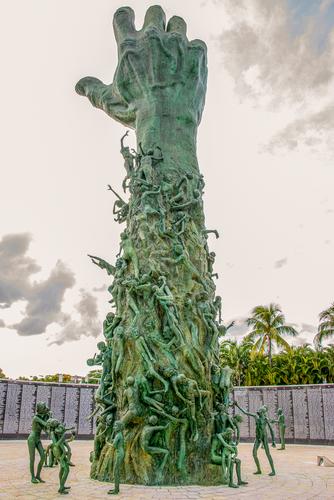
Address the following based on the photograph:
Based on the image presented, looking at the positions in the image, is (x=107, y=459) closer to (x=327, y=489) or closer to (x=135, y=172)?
(x=327, y=489)

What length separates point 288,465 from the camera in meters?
11.7

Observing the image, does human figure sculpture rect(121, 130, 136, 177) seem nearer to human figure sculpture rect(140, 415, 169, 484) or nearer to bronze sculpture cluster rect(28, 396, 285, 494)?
bronze sculpture cluster rect(28, 396, 285, 494)

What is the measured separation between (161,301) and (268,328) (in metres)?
26.3

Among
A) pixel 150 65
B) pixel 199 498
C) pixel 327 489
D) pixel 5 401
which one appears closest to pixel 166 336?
pixel 199 498

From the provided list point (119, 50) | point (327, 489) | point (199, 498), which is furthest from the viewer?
point (119, 50)

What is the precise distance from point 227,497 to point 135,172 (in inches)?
303

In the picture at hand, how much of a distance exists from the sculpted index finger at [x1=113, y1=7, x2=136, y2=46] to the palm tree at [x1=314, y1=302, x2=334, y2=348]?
24.1 metres

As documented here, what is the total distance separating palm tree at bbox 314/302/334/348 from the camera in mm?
31156

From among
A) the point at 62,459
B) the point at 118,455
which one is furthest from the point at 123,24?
the point at 62,459

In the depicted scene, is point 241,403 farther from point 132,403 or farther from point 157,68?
point 157,68

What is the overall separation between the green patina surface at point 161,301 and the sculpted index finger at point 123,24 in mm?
76

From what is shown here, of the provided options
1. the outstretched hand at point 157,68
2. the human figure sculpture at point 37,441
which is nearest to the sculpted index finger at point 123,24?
the outstretched hand at point 157,68

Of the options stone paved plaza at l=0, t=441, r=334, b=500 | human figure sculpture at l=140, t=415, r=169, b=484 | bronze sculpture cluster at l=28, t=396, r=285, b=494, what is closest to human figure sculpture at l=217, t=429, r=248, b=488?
bronze sculpture cluster at l=28, t=396, r=285, b=494

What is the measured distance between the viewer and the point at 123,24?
1459 cm
